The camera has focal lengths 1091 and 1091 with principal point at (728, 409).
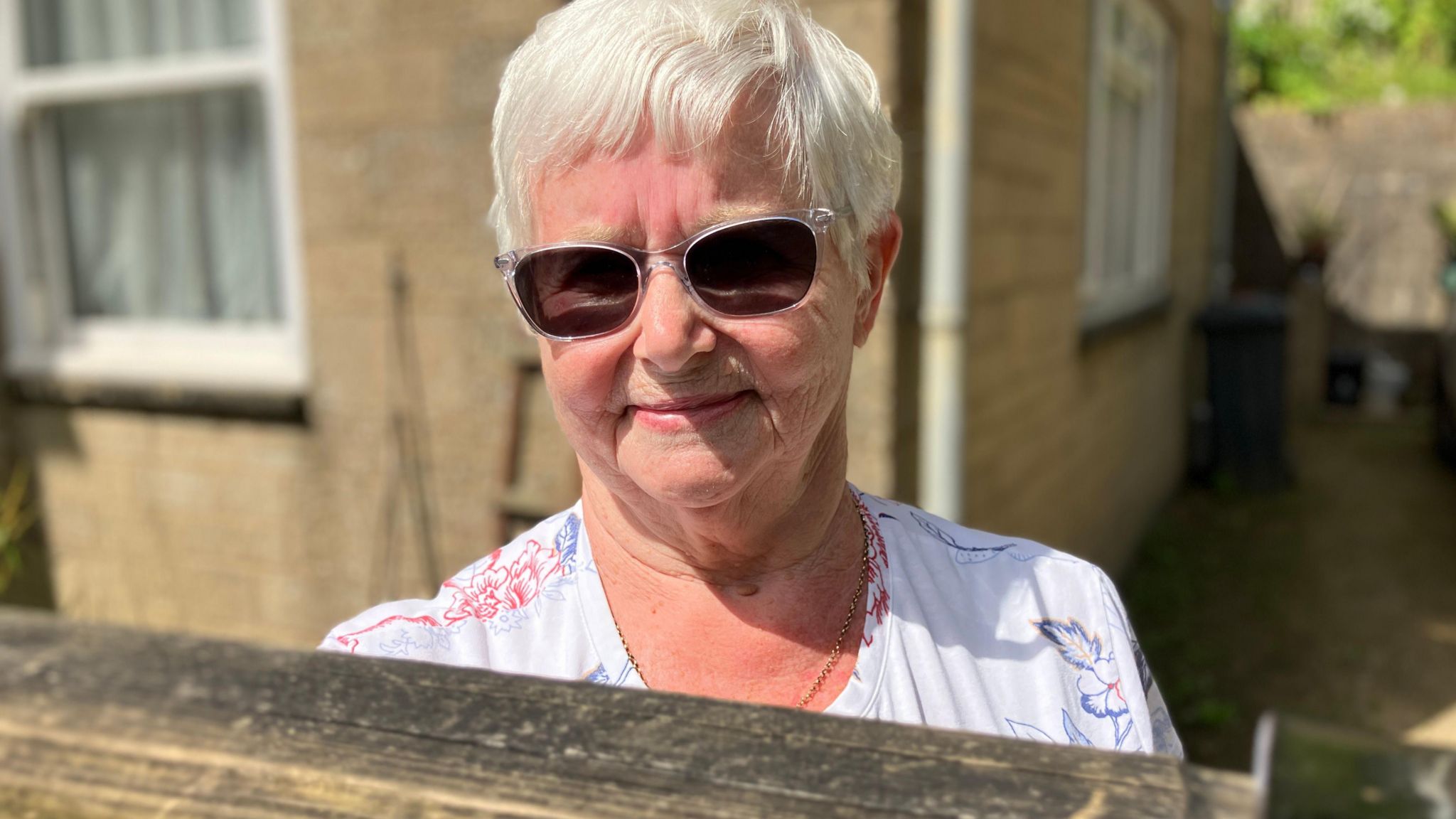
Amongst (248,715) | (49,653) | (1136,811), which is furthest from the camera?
(49,653)

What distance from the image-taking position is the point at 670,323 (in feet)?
3.68

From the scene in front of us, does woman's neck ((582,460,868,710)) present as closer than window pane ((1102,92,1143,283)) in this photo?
Yes

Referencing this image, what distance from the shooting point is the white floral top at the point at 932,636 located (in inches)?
46.5

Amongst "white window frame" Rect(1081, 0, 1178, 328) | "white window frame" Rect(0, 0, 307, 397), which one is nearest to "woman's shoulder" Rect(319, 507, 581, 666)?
"white window frame" Rect(0, 0, 307, 397)

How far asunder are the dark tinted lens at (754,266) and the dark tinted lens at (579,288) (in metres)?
0.08

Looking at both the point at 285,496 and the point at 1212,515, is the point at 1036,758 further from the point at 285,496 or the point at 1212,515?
the point at 1212,515

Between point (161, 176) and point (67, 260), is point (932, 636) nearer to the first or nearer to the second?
point (161, 176)

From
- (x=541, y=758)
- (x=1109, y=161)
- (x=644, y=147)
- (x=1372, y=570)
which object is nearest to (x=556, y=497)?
(x=644, y=147)

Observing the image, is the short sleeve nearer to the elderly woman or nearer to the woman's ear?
the elderly woman

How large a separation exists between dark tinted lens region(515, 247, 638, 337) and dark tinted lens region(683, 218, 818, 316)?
0.08 m

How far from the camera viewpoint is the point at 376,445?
3.71 m

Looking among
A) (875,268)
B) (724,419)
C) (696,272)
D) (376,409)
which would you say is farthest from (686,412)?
(376,409)

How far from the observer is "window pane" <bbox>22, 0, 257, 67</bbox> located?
3.91 m

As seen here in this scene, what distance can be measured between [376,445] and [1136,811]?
3.47m
